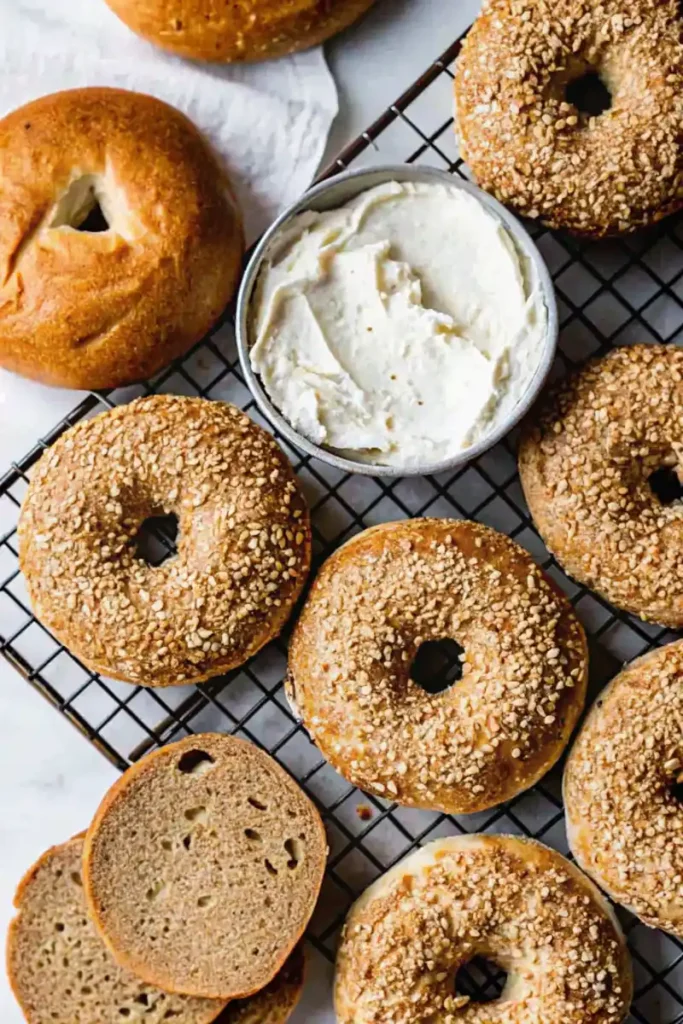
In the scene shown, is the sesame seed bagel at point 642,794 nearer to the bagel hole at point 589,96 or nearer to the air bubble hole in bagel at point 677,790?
the air bubble hole in bagel at point 677,790

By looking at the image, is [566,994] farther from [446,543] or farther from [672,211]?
[672,211]

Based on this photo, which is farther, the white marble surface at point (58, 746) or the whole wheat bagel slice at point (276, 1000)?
the white marble surface at point (58, 746)

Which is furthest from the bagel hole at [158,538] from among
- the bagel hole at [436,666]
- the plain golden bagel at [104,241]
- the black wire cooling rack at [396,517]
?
the bagel hole at [436,666]

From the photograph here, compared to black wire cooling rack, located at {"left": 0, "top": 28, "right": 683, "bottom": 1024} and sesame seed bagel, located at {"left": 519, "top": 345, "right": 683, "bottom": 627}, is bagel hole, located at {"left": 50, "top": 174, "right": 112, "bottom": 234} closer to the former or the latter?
black wire cooling rack, located at {"left": 0, "top": 28, "right": 683, "bottom": 1024}

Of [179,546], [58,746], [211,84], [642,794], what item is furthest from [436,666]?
[211,84]

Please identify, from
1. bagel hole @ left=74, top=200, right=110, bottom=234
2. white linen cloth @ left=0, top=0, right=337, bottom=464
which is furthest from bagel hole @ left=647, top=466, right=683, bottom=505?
bagel hole @ left=74, top=200, right=110, bottom=234

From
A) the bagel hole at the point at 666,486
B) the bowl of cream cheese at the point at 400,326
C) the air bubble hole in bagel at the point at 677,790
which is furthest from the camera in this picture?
the bagel hole at the point at 666,486

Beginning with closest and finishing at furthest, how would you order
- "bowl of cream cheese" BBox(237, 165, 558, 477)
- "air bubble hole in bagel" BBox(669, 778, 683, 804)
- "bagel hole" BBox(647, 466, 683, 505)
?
"bowl of cream cheese" BBox(237, 165, 558, 477), "air bubble hole in bagel" BBox(669, 778, 683, 804), "bagel hole" BBox(647, 466, 683, 505)
